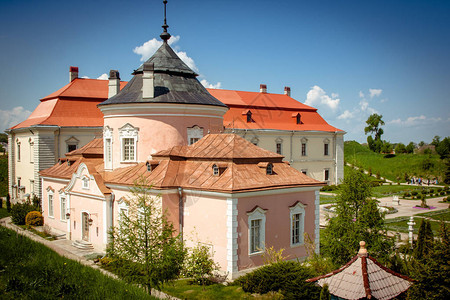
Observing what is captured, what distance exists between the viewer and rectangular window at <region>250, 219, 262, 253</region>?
15555mm

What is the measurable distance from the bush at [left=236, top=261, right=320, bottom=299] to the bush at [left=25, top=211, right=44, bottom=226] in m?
16.9

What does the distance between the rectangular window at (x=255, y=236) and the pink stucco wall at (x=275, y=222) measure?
0.23 meters

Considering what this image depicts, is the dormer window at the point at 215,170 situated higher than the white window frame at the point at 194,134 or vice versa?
the white window frame at the point at 194,134

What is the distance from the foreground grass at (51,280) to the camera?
35.9 feet

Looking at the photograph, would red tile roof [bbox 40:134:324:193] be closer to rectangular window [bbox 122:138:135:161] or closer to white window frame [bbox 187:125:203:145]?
rectangular window [bbox 122:138:135:161]

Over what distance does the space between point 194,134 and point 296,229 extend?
6623 mm

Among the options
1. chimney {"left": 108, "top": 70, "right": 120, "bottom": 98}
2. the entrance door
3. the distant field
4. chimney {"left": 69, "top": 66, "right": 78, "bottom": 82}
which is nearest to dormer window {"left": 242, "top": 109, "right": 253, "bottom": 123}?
the distant field

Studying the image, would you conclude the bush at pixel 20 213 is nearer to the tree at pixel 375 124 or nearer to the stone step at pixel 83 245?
the stone step at pixel 83 245

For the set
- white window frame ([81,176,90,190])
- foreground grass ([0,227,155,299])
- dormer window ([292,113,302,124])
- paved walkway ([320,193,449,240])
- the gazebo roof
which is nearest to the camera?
the gazebo roof

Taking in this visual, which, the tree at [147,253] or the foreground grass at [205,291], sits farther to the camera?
the foreground grass at [205,291]

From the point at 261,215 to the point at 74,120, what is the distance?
2066 centimetres

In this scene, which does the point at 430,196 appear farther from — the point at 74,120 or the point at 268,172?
the point at 74,120

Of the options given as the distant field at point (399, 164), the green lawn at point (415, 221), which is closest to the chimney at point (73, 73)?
the green lawn at point (415, 221)

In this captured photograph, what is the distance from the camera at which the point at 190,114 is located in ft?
65.6
